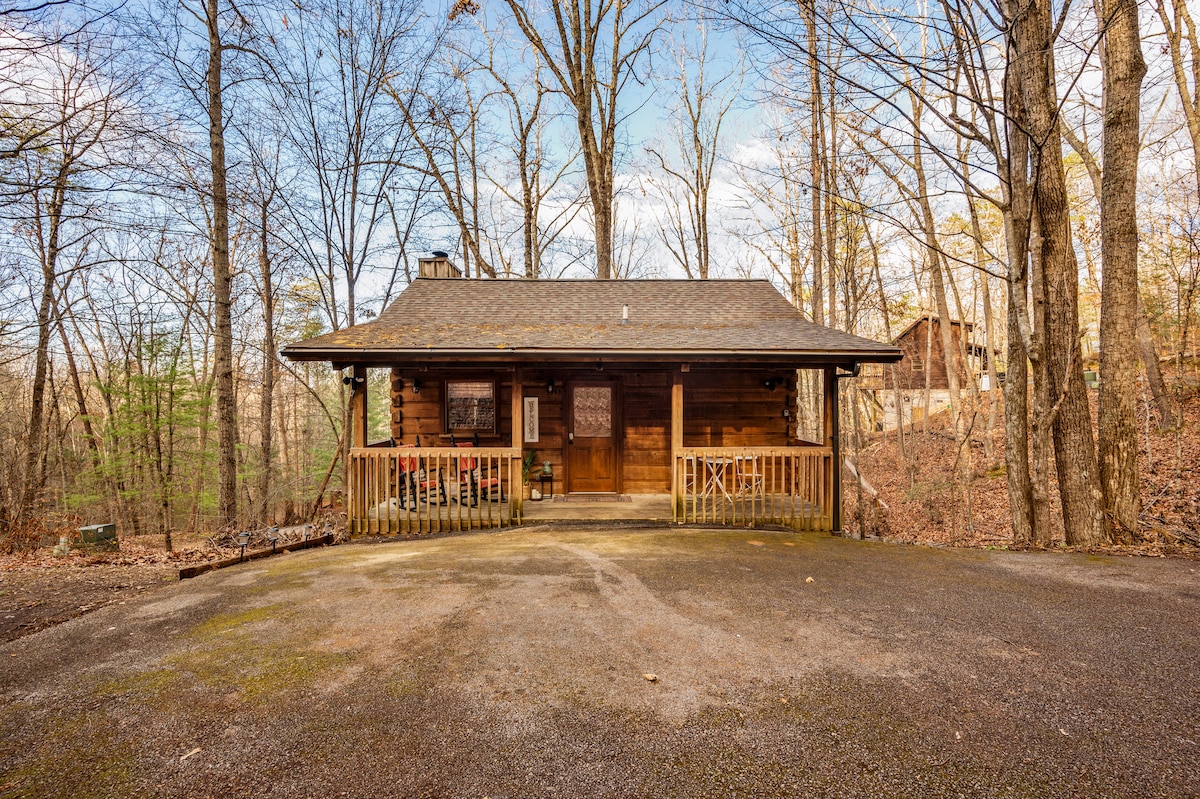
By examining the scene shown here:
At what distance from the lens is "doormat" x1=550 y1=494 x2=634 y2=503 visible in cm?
859

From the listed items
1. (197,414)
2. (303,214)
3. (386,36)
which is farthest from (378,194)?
(197,414)

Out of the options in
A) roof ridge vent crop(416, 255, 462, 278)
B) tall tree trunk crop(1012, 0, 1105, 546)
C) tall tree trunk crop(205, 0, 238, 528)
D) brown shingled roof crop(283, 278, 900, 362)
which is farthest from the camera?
roof ridge vent crop(416, 255, 462, 278)

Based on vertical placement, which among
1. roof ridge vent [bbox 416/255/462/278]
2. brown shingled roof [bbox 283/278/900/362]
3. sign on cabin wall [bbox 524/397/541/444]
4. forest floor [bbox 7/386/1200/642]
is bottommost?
forest floor [bbox 7/386/1200/642]

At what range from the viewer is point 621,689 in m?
2.76

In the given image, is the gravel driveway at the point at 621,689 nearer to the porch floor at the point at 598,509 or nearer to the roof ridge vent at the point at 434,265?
the porch floor at the point at 598,509

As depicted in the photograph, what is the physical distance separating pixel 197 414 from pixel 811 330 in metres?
13.7

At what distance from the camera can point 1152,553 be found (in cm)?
539

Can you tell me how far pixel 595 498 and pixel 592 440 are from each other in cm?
106

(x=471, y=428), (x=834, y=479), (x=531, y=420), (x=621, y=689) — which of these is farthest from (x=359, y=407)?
(x=834, y=479)

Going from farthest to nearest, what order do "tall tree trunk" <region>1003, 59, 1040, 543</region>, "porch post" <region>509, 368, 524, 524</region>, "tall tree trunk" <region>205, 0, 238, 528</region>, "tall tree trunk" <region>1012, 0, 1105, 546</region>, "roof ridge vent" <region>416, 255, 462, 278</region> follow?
"roof ridge vent" <region>416, 255, 462, 278</region> < "tall tree trunk" <region>205, 0, 238, 528</region> < "porch post" <region>509, 368, 524, 524</region> < "tall tree trunk" <region>1003, 59, 1040, 543</region> < "tall tree trunk" <region>1012, 0, 1105, 546</region>

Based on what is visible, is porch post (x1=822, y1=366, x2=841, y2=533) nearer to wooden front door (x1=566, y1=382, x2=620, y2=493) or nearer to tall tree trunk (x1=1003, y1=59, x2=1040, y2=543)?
tall tree trunk (x1=1003, y1=59, x2=1040, y2=543)

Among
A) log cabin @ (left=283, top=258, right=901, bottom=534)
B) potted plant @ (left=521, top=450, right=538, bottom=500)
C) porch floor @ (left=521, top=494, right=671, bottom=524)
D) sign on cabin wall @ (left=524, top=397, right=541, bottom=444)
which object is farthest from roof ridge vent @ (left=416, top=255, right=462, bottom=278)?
porch floor @ (left=521, top=494, right=671, bottom=524)

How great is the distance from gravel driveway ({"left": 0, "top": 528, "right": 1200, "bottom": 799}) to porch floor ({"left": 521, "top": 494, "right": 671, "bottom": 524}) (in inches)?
104

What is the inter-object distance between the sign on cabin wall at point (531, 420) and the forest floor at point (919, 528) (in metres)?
4.57
